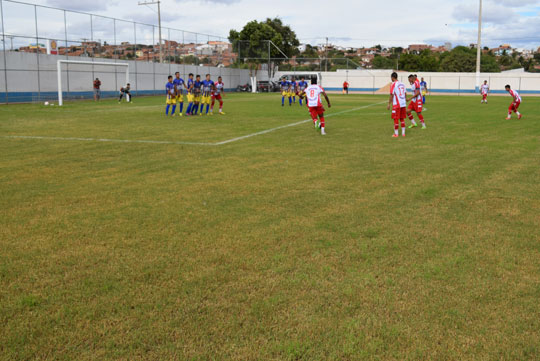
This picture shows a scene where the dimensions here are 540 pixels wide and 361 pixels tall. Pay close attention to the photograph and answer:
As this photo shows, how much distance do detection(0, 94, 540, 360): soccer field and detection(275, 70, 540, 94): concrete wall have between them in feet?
211

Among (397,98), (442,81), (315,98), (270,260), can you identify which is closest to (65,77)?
(315,98)

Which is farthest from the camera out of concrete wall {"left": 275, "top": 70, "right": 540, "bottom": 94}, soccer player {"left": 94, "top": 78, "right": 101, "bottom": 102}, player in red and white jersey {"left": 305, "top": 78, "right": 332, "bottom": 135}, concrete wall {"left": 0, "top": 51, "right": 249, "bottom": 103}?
concrete wall {"left": 275, "top": 70, "right": 540, "bottom": 94}

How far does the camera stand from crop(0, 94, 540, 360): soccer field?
3295 mm

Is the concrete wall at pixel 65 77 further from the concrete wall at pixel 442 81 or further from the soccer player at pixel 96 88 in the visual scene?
the concrete wall at pixel 442 81

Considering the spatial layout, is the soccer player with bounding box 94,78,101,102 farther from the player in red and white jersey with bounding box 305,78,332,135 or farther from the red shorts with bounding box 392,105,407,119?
the red shorts with bounding box 392,105,407,119

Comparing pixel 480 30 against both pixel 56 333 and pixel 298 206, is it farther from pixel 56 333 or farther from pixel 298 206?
pixel 56 333

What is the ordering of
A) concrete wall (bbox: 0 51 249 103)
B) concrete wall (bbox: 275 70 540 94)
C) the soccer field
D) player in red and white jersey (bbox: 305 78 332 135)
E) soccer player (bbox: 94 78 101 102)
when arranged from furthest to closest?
concrete wall (bbox: 275 70 540 94) < soccer player (bbox: 94 78 101 102) < concrete wall (bbox: 0 51 249 103) < player in red and white jersey (bbox: 305 78 332 135) < the soccer field

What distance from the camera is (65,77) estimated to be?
40.0 metres

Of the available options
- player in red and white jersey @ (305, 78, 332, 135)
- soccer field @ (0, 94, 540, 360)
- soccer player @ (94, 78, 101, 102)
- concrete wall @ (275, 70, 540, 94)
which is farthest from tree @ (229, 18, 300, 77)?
soccer field @ (0, 94, 540, 360)

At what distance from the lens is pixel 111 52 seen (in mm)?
46250

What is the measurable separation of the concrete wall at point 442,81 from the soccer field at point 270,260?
64251mm

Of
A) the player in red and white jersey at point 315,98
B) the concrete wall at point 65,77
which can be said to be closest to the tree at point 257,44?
the concrete wall at point 65,77

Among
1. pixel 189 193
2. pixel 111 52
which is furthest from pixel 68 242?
pixel 111 52

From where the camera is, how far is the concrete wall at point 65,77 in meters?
34.9
